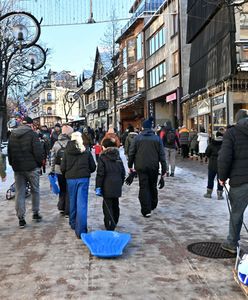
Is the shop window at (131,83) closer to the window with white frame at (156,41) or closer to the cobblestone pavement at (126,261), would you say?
the window with white frame at (156,41)

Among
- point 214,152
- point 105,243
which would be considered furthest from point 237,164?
point 214,152

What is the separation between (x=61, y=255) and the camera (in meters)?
5.69

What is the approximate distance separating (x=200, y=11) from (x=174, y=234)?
17.7m

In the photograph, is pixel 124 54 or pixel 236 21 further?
pixel 124 54

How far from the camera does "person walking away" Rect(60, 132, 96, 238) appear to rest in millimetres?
6564

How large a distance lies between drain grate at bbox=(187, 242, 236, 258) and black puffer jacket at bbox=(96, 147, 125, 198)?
4.66ft

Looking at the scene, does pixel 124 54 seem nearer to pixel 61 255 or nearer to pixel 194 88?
pixel 194 88

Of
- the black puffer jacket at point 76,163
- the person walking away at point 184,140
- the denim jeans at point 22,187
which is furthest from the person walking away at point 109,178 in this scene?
the person walking away at point 184,140

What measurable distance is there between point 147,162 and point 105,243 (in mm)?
2445

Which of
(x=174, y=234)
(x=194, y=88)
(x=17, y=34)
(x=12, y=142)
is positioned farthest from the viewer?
(x=194, y=88)

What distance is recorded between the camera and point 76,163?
6.62 metres

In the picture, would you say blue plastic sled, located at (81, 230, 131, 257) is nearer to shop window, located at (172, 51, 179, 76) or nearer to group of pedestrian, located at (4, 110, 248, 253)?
group of pedestrian, located at (4, 110, 248, 253)

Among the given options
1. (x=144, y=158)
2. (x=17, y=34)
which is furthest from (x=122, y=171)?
(x=17, y=34)

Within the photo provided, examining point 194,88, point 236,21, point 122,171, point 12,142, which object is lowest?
point 122,171
